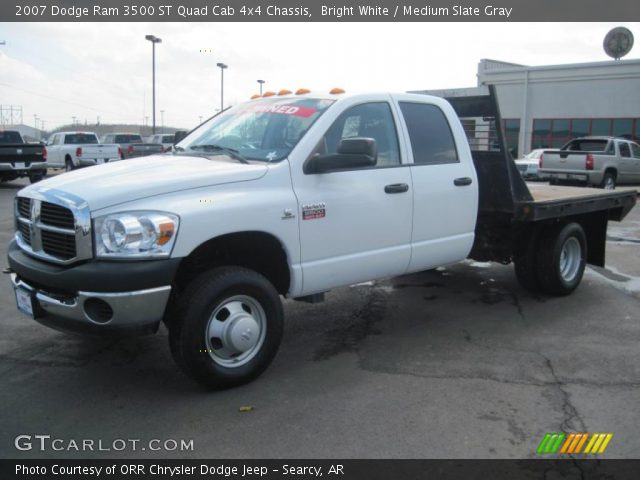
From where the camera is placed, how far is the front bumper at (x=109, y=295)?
356 centimetres

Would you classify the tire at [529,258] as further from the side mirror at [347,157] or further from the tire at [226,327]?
the tire at [226,327]

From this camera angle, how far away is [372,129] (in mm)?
5020

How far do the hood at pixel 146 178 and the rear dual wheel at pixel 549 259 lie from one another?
11.4ft

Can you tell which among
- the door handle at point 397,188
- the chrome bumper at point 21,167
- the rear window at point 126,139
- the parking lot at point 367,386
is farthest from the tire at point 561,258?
the rear window at point 126,139

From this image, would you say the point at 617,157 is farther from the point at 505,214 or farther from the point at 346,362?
the point at 346,362

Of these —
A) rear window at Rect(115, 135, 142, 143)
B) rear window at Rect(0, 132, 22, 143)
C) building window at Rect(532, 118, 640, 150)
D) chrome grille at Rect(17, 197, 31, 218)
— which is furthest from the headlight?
rear window at Rect(115, 135, 142, 143)

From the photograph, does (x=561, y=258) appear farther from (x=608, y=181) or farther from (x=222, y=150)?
(x=608, y=181)

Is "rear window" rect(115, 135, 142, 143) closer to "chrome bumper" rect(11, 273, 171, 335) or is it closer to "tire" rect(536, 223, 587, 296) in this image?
"tire" rect(536, 223, 587, 296)

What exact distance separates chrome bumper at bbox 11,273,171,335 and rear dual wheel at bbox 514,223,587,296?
417 cm

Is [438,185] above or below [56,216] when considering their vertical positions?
above

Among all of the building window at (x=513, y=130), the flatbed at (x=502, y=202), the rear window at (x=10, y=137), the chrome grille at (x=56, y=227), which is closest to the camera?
the chrome grille at (x=56, y=227)

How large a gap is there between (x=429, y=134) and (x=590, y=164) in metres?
14.8

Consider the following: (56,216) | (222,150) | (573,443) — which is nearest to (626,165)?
(222,150)

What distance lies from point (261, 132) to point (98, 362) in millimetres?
2159
